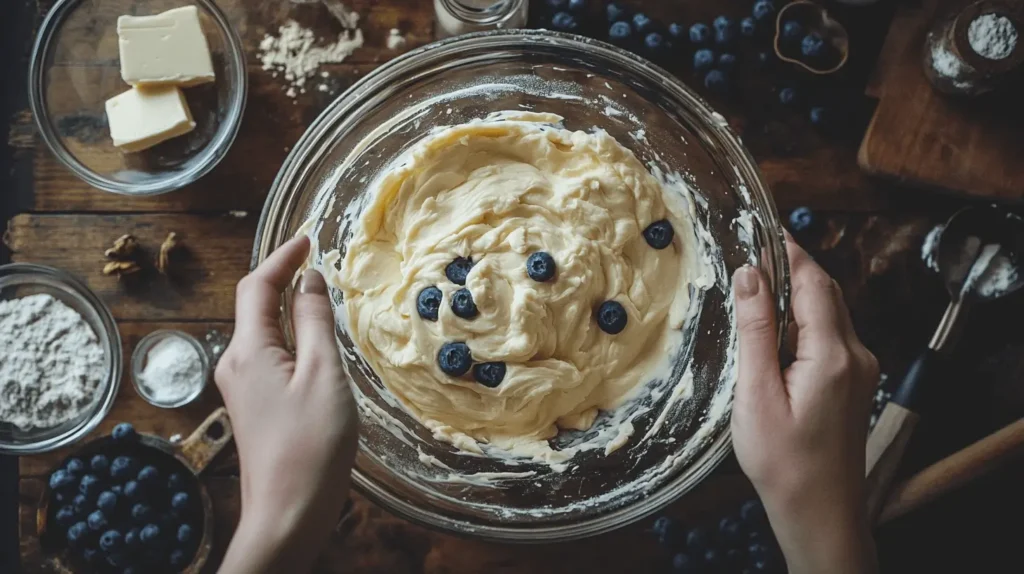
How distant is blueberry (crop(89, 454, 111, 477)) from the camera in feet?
7.30

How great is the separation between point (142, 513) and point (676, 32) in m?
1.92

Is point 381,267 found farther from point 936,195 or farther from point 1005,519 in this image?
point 1005,519

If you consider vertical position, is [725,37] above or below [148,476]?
above

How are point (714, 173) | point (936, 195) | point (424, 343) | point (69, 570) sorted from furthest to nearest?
point (936, 195)
point (69, 570)
point (714, 173)
point (424, 343)

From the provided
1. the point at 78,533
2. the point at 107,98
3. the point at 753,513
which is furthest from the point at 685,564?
the point at 107,98

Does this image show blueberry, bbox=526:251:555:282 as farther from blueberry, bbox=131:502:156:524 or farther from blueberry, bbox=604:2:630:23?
blueberry, bbox=131:502:156:524

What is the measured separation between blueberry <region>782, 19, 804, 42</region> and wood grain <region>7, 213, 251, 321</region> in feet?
5.11

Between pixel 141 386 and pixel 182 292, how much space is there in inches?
10.8

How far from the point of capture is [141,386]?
2289 mm

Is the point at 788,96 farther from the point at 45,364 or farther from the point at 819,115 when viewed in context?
the point at 45,364

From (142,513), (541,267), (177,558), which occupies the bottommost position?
(177,558)

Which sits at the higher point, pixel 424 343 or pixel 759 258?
pixel 759 258

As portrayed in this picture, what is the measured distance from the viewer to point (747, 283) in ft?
5.98

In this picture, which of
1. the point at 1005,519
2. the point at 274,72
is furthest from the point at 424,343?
the point at 1005,519
